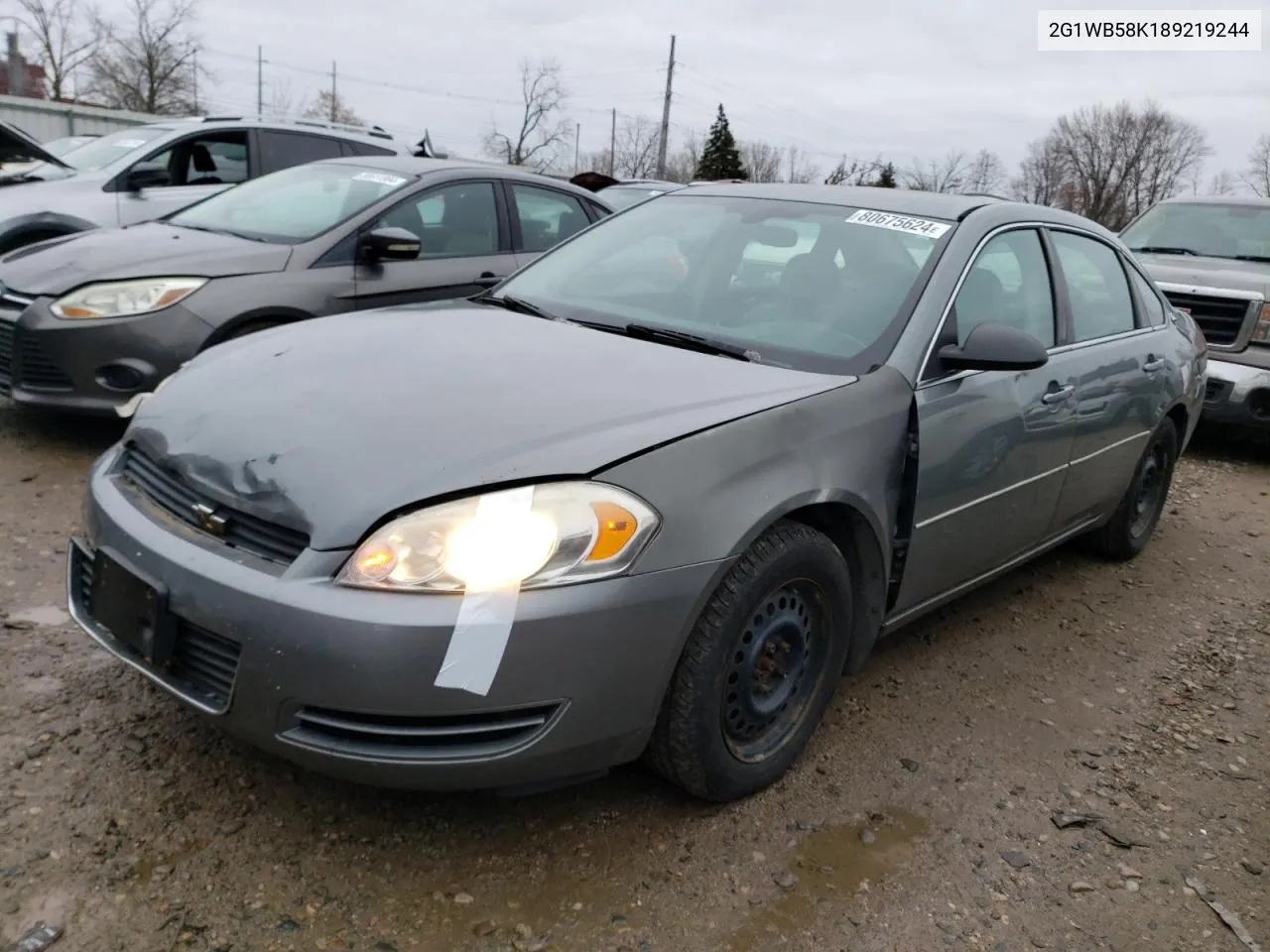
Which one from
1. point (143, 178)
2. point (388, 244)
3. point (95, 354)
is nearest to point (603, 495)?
point (388, 244)

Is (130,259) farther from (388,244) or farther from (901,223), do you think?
(901,223)

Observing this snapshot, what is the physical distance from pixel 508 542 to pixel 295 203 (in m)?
3.96

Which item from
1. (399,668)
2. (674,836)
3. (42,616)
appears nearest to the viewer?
(399,668)

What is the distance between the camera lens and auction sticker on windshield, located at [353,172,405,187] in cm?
532

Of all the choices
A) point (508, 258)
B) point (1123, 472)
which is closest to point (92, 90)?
point (508, 258)

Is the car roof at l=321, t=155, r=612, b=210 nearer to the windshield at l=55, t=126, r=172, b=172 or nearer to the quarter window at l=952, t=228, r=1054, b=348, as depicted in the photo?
the windshield at l=55, t=126, r=172, b=172

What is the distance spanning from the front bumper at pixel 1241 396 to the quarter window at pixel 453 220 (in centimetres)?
509

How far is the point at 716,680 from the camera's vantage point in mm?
2318

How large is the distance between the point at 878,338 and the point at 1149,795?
4.93ft

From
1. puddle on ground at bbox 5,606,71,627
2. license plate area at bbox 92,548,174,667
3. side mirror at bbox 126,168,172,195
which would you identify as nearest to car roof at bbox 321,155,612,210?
side mirror at bbox 126,168,172,195

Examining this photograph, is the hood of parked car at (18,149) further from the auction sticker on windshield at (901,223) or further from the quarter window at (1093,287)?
the quarter window at (1093,287)

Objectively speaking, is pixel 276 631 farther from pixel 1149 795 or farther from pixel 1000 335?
pixel 1149 795

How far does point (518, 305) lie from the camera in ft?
11.0

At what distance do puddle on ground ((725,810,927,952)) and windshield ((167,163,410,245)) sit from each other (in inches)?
150
